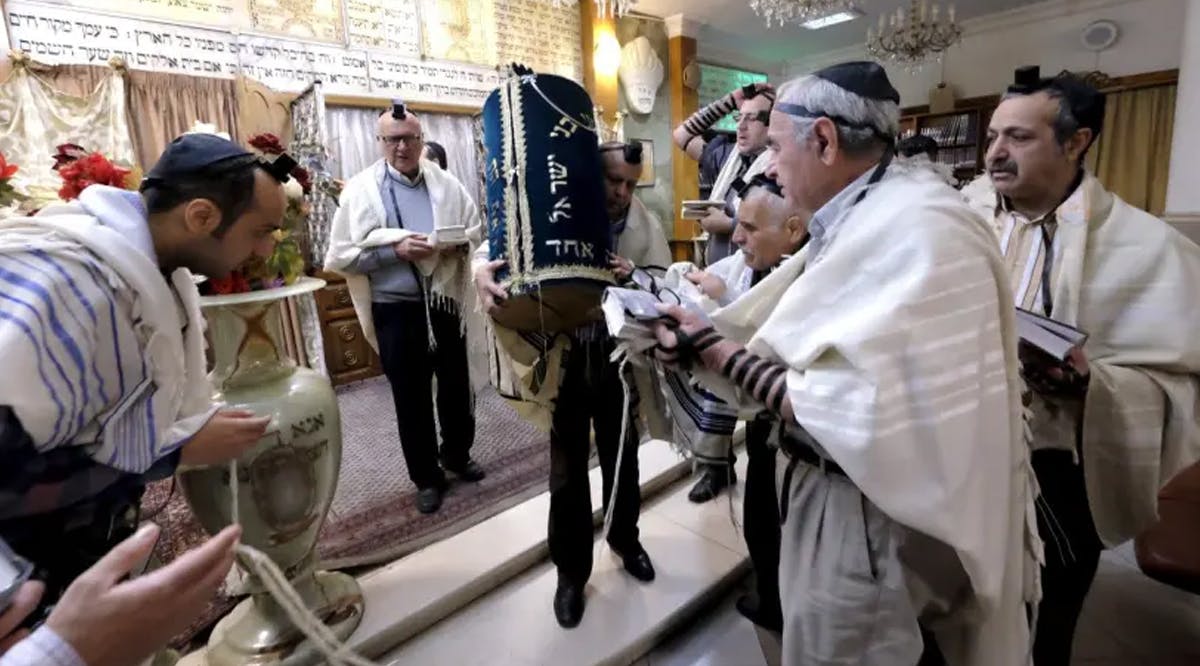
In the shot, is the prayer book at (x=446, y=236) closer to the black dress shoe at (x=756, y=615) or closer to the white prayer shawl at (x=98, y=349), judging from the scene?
the white prayer shawl at (x=98, y=349)

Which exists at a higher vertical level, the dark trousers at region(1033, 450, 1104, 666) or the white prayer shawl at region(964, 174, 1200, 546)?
the white prayer shawl at region(964, 174, 1200, 546)

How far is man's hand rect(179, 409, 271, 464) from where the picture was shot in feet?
3.70

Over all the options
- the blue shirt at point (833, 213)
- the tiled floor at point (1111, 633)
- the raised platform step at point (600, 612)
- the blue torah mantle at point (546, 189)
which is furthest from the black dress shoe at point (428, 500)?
the blue shirt at point (833, 213)

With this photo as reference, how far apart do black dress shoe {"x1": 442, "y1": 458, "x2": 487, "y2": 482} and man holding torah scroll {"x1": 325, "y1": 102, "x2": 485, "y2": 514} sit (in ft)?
0.51

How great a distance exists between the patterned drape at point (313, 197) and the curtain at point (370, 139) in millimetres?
178

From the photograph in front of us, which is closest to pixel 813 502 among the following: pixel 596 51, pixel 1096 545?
pixel 1096 545

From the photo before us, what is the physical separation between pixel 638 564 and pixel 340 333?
10.4 ft

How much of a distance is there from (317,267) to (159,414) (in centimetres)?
349

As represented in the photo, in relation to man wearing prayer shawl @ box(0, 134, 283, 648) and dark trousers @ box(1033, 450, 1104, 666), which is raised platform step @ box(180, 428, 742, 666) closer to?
man wearing prayer shawl @ box(0, 134, 283, 648)

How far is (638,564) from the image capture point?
6.55ft

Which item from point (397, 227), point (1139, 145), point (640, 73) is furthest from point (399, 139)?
point (1139, 145)

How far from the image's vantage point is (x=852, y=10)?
18.7 feet

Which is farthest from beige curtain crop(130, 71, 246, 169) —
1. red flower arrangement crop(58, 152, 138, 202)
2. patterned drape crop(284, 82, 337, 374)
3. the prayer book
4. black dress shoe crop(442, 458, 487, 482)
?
red flower arrangement crop(58, 152, 138, 202)

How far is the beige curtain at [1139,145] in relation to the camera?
5.48 metres
